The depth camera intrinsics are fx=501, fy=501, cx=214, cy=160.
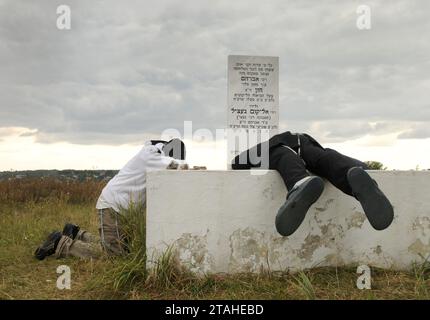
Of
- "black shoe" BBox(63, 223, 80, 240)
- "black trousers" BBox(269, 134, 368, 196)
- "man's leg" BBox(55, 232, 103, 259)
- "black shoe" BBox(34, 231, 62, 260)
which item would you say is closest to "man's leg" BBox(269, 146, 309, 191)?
"black trousers" BBox(269, 134, 368, 196)

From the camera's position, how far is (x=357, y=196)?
12.0 feet

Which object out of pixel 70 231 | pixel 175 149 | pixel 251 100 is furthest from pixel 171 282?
pixel 251 100

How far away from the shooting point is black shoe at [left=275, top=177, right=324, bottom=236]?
3.54m

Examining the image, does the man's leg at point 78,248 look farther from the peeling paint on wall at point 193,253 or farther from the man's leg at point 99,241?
the peeling paint on wall at point 193,253

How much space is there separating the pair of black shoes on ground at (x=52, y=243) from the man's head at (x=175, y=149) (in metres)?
1.64

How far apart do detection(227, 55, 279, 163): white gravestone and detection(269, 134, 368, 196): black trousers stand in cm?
191

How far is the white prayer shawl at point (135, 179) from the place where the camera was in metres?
4.80

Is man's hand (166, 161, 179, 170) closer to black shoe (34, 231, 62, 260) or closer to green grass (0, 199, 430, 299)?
green grass (0, 199, 430, 299)

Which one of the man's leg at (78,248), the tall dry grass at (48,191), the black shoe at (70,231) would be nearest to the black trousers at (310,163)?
the man's leg at (78,248)

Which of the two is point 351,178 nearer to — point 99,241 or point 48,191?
point 99,241

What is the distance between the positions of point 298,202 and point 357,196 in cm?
45

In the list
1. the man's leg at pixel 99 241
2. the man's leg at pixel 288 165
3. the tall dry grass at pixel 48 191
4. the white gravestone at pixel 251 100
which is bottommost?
the man's leg at pixel 99 241
